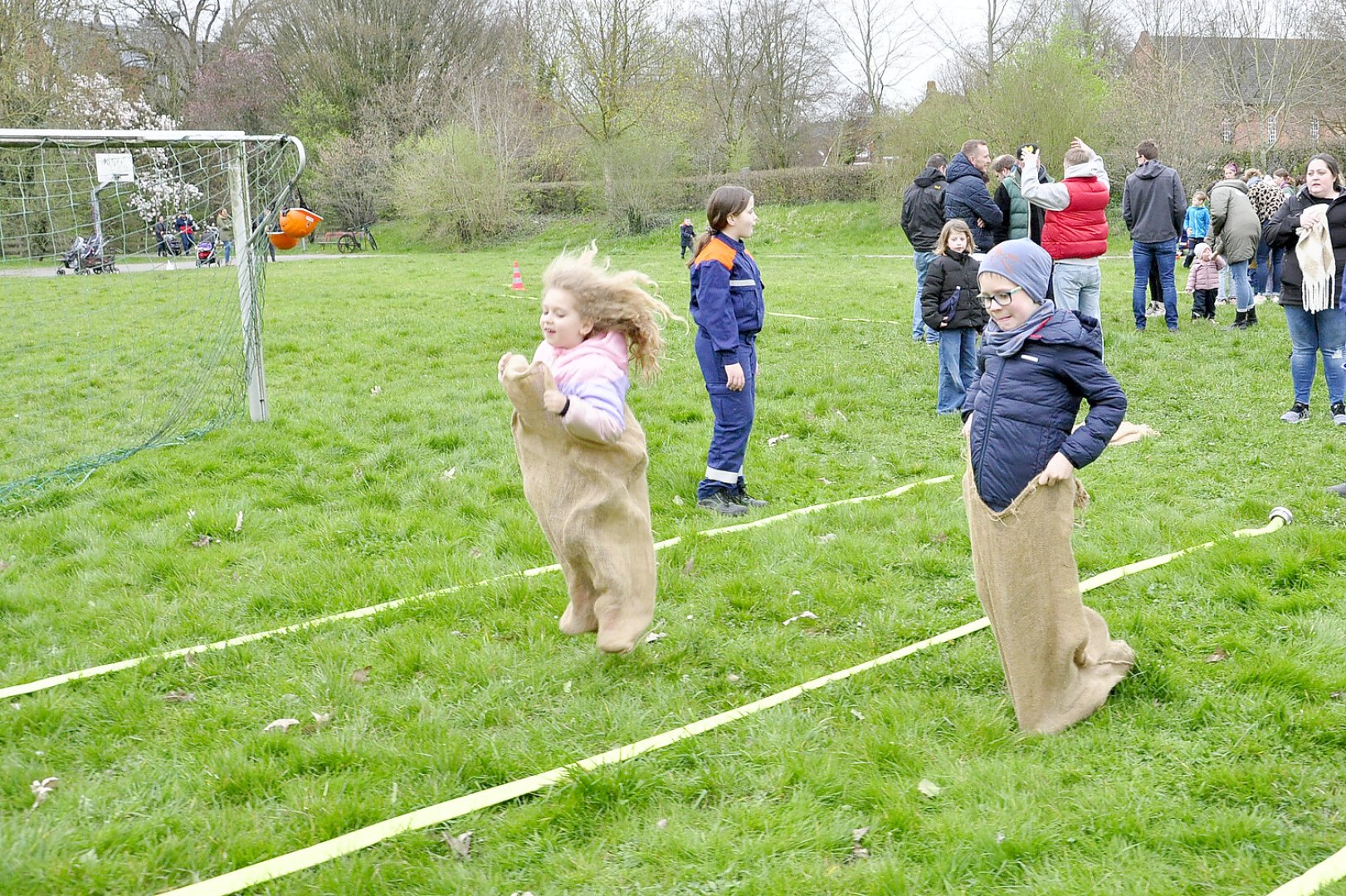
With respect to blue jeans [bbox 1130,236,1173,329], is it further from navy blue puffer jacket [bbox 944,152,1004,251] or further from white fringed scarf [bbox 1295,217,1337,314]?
white fringed scarf [bbox 1295,217,1337,314]

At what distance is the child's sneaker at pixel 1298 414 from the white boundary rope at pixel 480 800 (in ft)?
16.5

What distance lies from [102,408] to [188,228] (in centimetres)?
923

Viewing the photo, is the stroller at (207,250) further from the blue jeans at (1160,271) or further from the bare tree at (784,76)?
the bare tree at (784,76)

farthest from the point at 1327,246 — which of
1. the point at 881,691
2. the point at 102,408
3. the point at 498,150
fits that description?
the point at 498,150

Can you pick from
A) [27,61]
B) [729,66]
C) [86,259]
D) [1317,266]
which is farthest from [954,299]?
[729,66]

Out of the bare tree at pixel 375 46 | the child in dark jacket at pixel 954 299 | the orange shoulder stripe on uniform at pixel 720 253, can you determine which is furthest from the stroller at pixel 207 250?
the bare tree at pixel 375 46

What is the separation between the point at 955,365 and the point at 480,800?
6.47m

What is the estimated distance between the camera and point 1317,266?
26.5 feet

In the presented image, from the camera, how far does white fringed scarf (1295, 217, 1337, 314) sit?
808 cm

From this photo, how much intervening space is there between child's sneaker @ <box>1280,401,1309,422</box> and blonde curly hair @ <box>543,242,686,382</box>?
6394 millimetres

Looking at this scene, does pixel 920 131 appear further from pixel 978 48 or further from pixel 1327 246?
pixel 1327 246

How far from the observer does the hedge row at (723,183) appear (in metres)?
33.5

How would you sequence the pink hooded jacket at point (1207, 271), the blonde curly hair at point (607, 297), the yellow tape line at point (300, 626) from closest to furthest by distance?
1. the blonde curly hair at point (607, 297)
2. the yellow tape line at point (300, 626)
3. the pink hooded jacket at point (1207, 271)

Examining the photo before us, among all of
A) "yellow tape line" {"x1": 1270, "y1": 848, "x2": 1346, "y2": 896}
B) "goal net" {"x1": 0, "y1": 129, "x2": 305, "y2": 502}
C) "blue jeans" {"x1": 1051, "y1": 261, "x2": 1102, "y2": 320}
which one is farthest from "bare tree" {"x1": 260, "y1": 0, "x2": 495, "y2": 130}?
"yellow tape line" {"x1": 1270, "y1": 848, "x2": 1346, "y2": 896}
